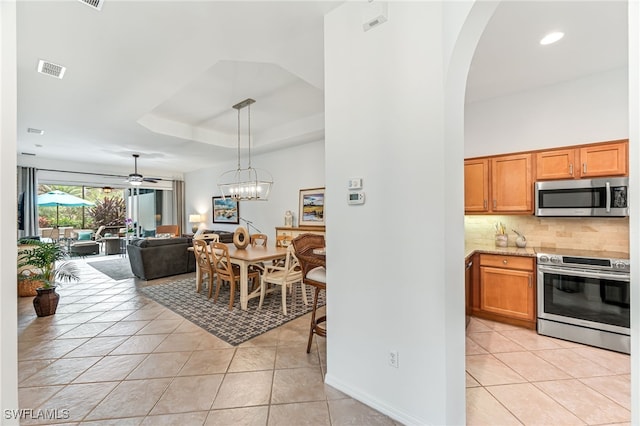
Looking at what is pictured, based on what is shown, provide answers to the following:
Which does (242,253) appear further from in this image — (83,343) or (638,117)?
(638,117)

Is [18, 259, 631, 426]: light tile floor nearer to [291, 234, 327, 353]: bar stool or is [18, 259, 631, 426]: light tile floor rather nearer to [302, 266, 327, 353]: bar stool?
[302, 266, 327, 353]: bar stool

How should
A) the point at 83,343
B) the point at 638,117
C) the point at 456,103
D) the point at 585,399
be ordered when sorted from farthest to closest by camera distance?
the point at 83,343 < the point at 585,399 < the point at 456,103 < the point at 638,117

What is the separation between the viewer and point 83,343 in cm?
274

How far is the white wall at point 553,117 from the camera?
2863 millimetres

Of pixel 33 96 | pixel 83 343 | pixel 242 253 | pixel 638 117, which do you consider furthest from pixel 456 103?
pixel 33 96

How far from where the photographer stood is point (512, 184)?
329cm

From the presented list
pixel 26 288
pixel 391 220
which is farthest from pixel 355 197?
pixel 26 288

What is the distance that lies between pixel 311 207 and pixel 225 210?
3331mm

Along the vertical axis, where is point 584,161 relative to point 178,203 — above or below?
above

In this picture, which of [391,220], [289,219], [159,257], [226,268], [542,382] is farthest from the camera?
[289,219]

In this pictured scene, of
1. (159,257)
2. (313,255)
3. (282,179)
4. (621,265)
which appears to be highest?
(282,179)

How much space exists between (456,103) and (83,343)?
396 cm

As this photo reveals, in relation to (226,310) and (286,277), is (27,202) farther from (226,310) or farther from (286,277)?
(286,277)

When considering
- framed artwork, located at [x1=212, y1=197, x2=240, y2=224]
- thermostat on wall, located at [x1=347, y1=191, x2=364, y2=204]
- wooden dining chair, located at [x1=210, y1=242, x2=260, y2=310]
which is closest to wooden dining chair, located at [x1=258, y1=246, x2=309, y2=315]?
wooden dining chair, located at [x1=210, y1=242, x2=260, y2=310]
